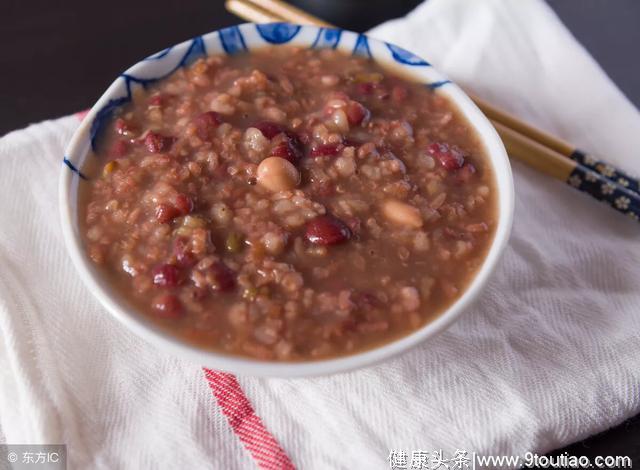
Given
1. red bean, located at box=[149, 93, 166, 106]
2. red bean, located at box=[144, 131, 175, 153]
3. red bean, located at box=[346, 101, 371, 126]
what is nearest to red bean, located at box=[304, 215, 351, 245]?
red bean, located at box=[346, 101, 371, 126]

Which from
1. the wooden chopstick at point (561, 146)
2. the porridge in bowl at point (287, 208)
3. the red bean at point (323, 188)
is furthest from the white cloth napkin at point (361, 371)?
the red bean at point (323, 188)

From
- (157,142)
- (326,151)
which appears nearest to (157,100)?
(157,142)

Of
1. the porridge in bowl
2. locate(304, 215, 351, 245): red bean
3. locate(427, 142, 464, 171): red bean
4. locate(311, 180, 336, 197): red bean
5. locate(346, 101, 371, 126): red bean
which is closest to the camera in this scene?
the porridge in bowl

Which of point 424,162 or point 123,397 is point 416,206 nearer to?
point 424,162

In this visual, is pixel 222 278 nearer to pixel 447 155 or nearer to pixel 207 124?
pixel 207 124

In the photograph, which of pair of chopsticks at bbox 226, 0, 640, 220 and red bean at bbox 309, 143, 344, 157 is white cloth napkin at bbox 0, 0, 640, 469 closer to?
pair of chopsticks at bbox 226, 0, 640, 220

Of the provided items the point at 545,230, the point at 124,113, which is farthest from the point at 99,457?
the point at 545,230
